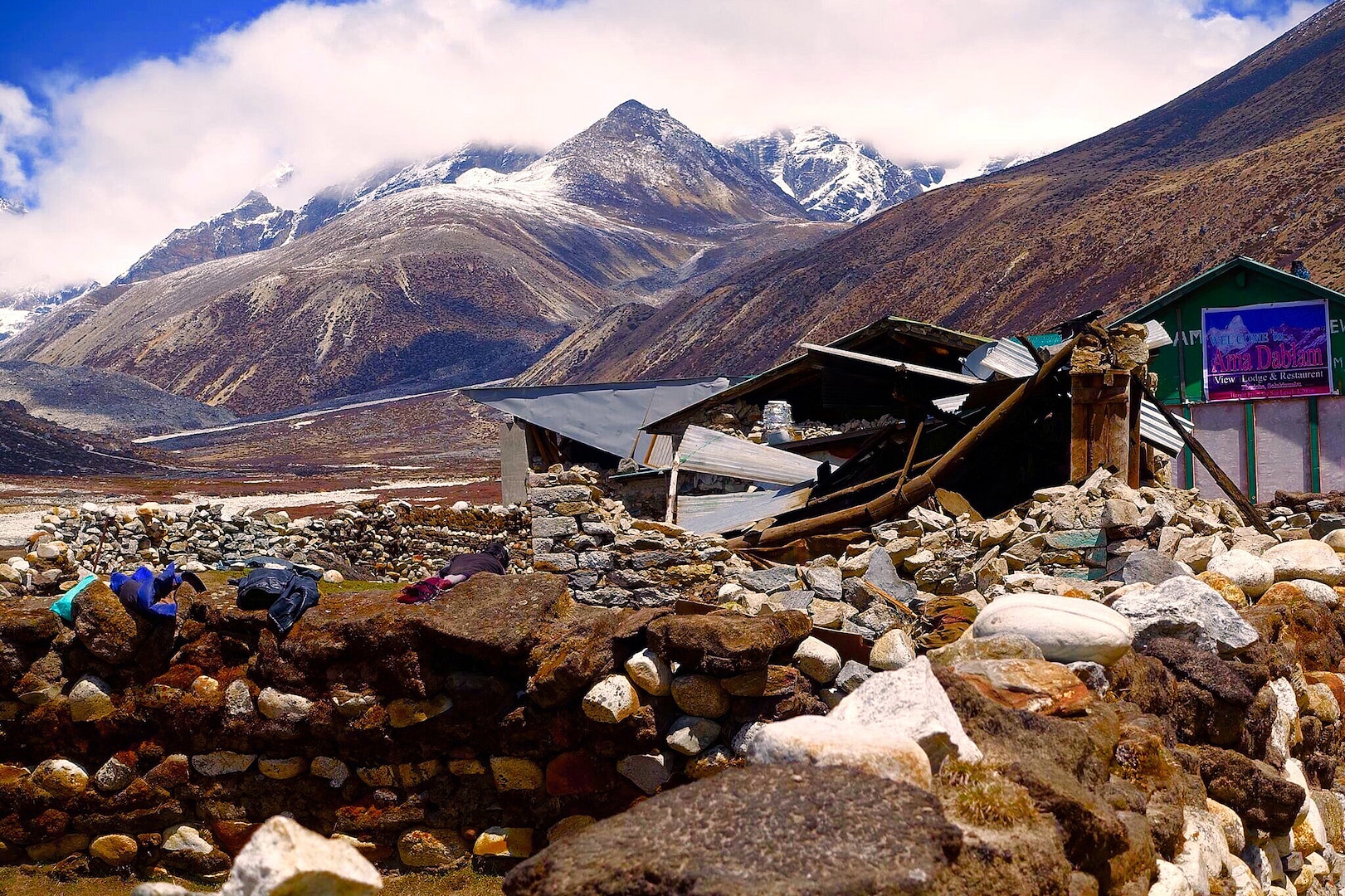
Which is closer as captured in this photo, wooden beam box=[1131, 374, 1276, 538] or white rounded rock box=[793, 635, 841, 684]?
white rounded rock box=[793, 635, 841, 684]

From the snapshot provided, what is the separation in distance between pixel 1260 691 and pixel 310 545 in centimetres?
1516

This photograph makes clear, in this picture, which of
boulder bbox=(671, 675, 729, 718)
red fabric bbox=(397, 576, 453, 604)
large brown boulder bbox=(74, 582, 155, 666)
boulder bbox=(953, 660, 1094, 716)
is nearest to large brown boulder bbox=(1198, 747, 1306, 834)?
boulder bbox=(953, 660, 1094, 716)

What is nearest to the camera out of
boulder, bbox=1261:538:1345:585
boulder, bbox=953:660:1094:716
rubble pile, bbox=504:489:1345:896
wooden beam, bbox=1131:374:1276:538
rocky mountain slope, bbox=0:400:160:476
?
rubble pile, bbox=504:489:1345:896

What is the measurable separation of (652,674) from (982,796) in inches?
68.5

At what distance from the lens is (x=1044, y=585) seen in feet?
20.4

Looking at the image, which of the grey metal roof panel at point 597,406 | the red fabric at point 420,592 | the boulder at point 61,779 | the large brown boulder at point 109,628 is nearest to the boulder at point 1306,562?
the red fabric at point 420,592

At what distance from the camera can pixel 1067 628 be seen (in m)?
4.15

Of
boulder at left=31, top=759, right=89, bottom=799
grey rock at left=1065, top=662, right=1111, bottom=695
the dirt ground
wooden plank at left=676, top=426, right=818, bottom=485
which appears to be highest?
wooden plank at left=676, top=426, right=818, bottom=485

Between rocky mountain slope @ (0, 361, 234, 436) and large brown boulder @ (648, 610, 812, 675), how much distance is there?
8237 cm

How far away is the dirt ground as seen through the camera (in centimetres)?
463

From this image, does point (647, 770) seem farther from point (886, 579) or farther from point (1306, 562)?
point (1306, 562)

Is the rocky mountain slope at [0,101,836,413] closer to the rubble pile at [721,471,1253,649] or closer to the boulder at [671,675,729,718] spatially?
the rubble pile at [721,471,1253,649]

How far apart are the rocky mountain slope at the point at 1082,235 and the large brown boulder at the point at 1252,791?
35382 millimetres

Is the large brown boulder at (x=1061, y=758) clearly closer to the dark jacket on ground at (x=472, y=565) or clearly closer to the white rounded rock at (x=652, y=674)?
the white rounded rock at (x=652, y=674)
